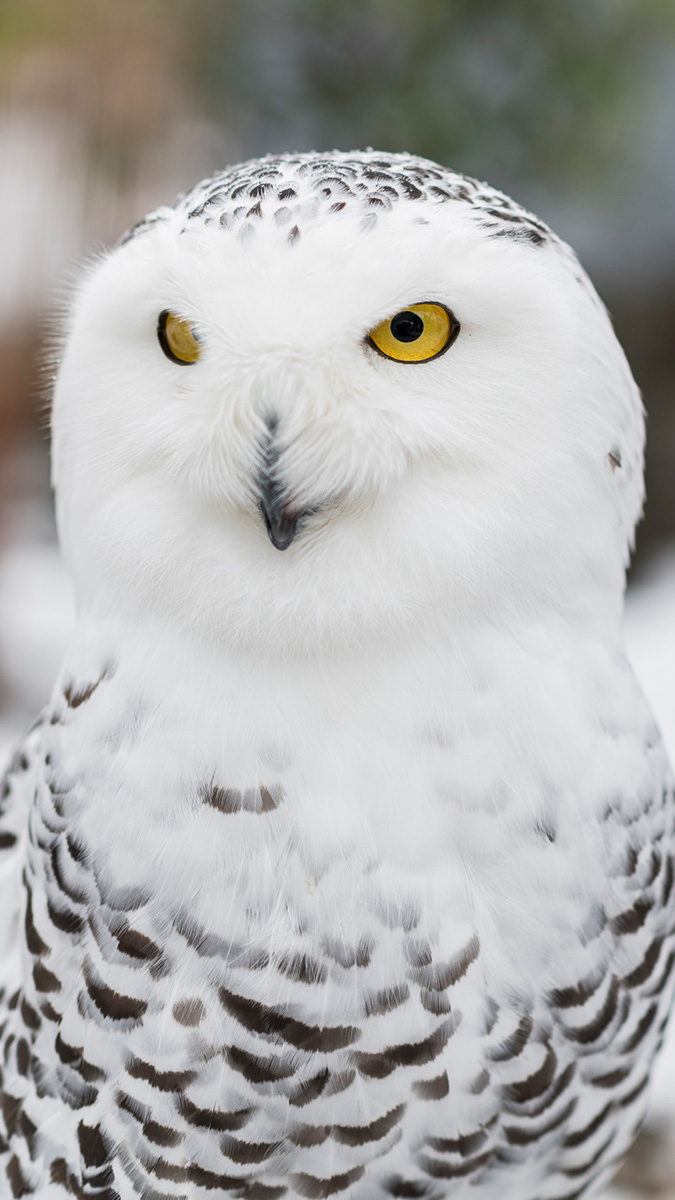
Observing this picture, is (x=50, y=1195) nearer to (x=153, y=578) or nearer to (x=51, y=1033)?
(x=51, y=1033)

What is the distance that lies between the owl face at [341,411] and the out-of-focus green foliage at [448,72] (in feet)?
8.15

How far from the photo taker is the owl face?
0.85m

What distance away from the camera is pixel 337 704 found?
3.15ft

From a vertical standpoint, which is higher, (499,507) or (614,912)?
(499,507)

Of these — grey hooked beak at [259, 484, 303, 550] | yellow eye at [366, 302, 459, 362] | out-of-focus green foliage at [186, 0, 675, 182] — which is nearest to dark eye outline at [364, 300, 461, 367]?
yellow eye at [366, 302, 459, 362]

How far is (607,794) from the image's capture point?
1.02m

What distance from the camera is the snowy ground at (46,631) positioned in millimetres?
2990

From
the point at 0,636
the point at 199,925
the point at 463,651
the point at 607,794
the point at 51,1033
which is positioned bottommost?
the point at 0,636

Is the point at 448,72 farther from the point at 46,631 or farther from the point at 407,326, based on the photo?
the point at 407,326

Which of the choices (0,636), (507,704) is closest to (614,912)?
(507,704)

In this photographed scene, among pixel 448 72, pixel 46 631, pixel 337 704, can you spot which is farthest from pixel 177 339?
pixel 448 72

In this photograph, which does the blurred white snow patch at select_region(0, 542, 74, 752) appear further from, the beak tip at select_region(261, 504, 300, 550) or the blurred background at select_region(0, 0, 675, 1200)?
the beak tip at select_region(261, 504, 300, 550)

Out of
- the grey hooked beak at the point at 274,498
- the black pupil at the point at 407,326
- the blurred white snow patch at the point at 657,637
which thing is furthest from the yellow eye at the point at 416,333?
the blurred white snow patch at the point at 657,637

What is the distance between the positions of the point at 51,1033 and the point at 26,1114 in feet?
0.38
